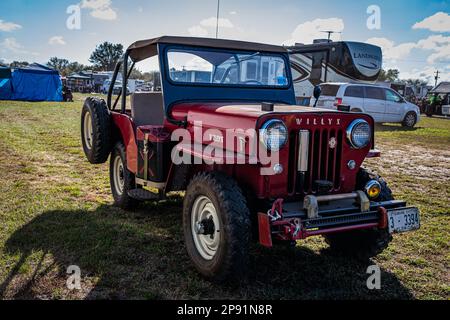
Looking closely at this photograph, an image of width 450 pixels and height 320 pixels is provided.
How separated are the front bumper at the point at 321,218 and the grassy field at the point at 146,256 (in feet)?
1.73

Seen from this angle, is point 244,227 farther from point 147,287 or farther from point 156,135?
point 156,135

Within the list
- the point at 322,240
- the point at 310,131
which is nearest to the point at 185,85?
the point at 310,131

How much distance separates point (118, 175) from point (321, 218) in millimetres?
3213

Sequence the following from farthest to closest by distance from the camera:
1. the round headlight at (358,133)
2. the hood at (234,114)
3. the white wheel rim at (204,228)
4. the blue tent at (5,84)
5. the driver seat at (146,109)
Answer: the blue tent at (5,84)
the driver seat at (146,109)
the round headlight at (358,133)
the white wheel rim at (204,228)
the hood at (234,114)

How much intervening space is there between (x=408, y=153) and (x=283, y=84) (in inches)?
271

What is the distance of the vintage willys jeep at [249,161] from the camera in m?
3.20

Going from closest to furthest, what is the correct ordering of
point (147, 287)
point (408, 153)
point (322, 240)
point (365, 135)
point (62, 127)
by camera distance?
point (147, 287)
point (365, 135)
point (322, 240)
point (408, 153)
point (62, 127)

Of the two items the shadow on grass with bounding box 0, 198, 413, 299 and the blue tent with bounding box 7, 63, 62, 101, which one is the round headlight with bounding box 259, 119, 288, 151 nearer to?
the shadow on grass with bounding box 0, 198, 413, 299

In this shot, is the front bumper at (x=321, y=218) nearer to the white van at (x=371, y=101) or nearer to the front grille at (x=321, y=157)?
the front grille at (x=321, y=157)

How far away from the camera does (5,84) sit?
26188 millimetres

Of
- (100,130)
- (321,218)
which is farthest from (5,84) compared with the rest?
(321,218)

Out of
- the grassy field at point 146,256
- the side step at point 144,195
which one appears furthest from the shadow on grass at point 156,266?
the side step at point 144,195
